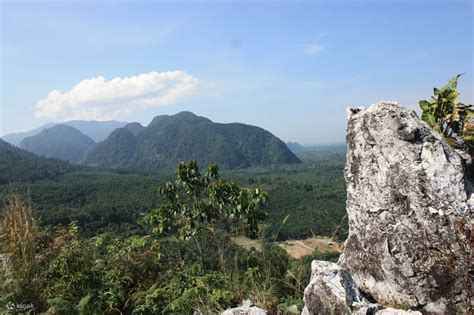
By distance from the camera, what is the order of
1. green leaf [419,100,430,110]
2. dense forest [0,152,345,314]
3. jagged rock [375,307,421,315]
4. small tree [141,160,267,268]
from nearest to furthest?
jagged rock [375,307,421,315] < dense forest [0,152,345,314] < green leaf [419,100,430,110] < small tree [141,160,267,268]

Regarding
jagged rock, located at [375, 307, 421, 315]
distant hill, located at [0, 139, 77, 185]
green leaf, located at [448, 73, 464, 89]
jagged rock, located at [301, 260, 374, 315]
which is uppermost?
green leaf, located at [448, 73, 464, 89]

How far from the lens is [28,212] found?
4012 mm

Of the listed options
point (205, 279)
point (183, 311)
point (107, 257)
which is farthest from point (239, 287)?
point (107, 257)

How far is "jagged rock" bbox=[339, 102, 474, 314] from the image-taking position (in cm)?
292

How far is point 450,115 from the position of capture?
142 inches

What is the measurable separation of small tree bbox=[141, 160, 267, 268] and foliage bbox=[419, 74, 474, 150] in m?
2.74

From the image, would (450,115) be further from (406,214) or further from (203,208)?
(203,208)

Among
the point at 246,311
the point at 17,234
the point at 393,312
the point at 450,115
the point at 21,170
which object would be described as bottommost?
the point at 21,170

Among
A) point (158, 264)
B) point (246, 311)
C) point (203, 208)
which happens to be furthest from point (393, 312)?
point (203, 208)

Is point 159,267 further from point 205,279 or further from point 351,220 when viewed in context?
point 351,220

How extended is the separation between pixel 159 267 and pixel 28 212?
1.62m

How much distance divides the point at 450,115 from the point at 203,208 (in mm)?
3615

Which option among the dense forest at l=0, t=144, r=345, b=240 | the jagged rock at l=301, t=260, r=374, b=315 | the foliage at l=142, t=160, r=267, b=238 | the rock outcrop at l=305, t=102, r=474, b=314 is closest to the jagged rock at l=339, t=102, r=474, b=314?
the rock outcrop at l=305, t=102, r=474, b=314

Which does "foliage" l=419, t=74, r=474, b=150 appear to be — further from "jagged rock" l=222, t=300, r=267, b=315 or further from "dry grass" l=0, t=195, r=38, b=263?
"dry grass" l=0, t=195, r=38, b=263
